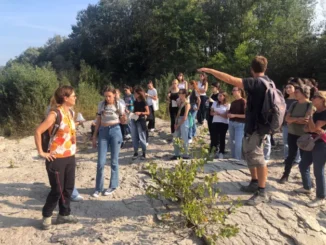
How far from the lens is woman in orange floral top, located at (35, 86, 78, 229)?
3984mm

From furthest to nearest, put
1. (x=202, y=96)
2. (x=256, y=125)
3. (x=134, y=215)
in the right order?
(x=202, y=96) < (x=134, y=215) < (x=256, y=125)

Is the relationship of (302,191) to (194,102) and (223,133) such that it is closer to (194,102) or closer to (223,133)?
(223,133)

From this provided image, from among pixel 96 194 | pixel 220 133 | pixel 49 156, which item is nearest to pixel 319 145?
pixel 220 133

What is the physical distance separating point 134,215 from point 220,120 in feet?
12.0

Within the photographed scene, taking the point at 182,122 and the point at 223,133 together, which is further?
the point at 223,133

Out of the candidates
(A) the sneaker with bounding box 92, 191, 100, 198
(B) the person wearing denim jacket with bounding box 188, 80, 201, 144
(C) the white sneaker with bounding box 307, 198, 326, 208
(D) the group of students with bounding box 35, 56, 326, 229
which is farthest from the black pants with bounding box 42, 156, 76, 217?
(B) the person wearing denim jacket with bounding box 188, 80, 201, 144

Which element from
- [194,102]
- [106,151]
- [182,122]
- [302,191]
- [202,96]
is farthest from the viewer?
[202,96]

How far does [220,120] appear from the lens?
7.42 meters

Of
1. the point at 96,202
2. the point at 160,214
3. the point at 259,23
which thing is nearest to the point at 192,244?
the point at 160,214

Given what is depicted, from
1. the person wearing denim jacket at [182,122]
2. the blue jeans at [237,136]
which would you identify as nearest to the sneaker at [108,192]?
the person wearing denim jacket at [182,122]

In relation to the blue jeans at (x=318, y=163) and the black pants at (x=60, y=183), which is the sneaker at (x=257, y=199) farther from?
the black pants at (x=60, y=183)

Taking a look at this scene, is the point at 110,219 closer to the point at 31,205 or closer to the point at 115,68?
the point at 31,205

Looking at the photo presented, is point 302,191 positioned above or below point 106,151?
below

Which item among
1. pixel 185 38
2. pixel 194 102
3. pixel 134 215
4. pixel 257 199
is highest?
pixel 185 38
